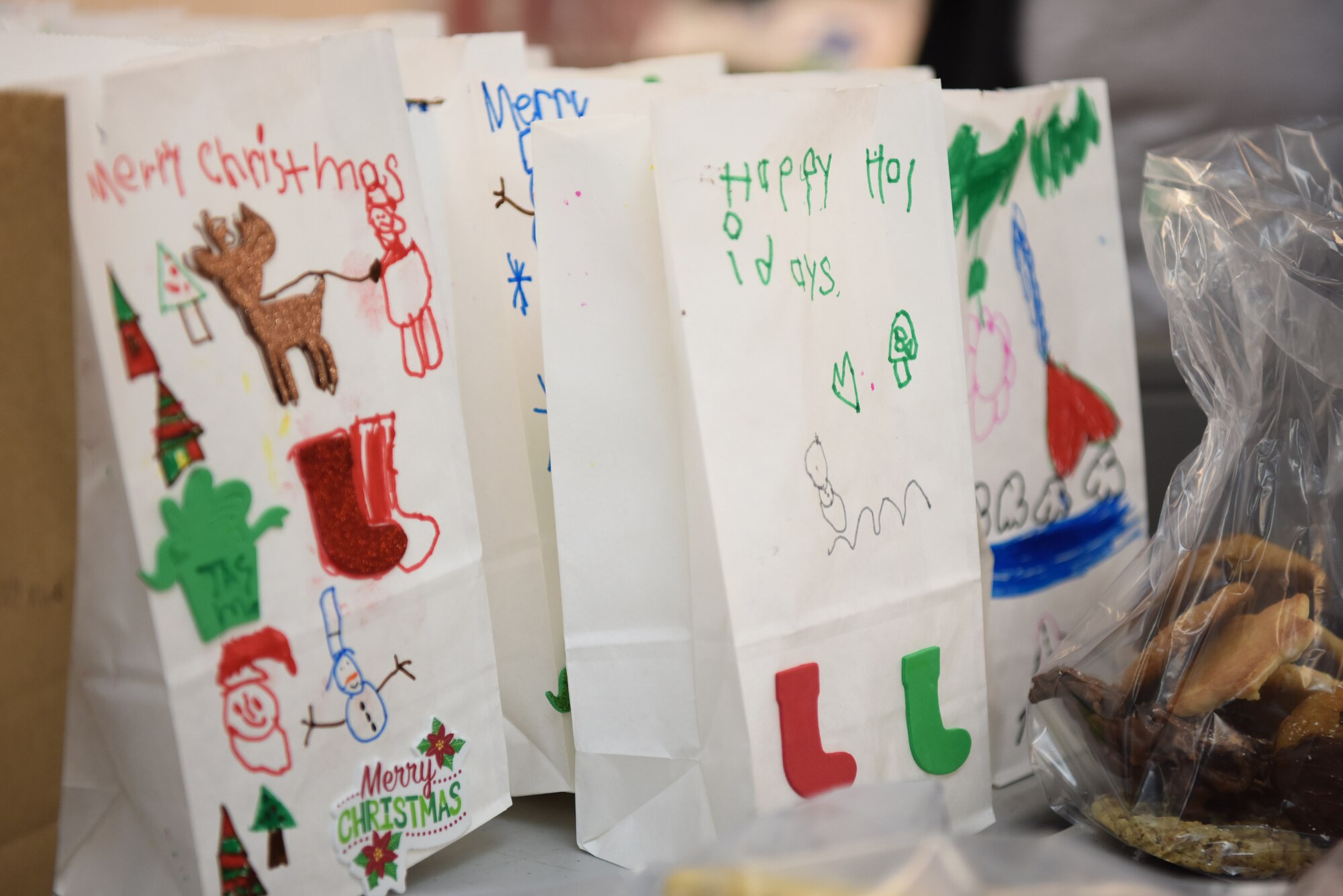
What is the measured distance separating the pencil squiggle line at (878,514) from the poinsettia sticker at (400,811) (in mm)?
284

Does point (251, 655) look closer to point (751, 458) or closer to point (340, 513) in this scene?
point (340, 513)

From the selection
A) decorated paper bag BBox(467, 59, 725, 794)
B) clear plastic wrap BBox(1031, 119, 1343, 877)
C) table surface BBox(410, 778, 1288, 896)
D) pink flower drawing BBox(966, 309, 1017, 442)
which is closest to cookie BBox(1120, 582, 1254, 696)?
clear plastic wrap BBox(1031, 119, 1343, 877)

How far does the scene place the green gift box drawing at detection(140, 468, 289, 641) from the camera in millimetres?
577

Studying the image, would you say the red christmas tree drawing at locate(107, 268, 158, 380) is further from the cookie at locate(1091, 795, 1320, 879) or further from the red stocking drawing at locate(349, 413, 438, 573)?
the cookie at locate(1091, 795, 1320, 879)

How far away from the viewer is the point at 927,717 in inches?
31.3

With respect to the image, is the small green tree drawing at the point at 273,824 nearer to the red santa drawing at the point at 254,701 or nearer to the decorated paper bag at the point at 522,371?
the red santa drawing at the point at 254,701

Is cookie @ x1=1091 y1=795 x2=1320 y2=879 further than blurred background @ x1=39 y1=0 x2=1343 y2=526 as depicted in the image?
No

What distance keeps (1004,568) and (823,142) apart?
15.0 inches

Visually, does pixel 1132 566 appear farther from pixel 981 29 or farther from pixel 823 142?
pixel 981 29

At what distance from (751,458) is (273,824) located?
0.35 meters

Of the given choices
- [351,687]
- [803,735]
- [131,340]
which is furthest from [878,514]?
[131,340]

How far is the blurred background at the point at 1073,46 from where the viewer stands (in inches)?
52.5

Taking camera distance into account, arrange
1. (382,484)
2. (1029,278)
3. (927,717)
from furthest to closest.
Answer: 1. (1029,278)
2. (927,717)
3. (382,484)

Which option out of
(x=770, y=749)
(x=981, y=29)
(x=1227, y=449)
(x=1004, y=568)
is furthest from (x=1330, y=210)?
(x=981, y=29)
